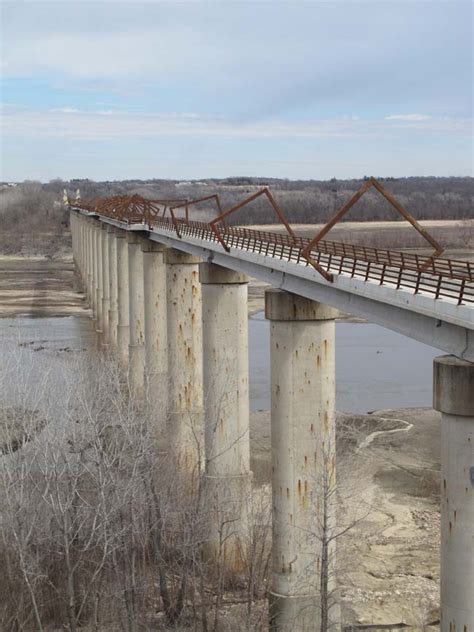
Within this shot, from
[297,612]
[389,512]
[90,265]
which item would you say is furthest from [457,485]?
[90,265]

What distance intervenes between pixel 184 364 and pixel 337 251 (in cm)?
1193

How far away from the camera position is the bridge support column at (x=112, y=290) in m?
53.0

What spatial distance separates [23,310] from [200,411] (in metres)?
44.1

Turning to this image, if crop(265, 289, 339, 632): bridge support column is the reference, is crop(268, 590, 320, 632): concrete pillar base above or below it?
below

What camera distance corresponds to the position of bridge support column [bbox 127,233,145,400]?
132 feet

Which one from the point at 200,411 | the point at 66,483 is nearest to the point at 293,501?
the point at 66,483

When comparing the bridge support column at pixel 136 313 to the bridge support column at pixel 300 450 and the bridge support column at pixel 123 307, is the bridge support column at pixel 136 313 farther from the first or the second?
the bridge support column at pixel 300 450

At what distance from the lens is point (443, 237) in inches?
3499

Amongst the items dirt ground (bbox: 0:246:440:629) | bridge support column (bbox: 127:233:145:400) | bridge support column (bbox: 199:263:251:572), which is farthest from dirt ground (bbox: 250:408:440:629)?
bridge support column (bbox: 127:233:145:400)

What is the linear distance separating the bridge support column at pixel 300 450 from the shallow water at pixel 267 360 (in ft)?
26.0

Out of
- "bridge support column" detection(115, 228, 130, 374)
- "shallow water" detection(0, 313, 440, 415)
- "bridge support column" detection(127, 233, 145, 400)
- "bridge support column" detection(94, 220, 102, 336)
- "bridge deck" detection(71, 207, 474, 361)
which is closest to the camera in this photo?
"bridge deck" detection(71, 207, 474, 361)

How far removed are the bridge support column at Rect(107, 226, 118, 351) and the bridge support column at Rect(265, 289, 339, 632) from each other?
101ft

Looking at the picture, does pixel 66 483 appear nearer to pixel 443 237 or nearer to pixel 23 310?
pixel 23 310

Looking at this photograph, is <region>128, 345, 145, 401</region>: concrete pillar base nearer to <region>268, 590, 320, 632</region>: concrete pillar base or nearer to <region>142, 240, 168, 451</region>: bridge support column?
<region>142, 240, 168, 451</region>: bridge support column
